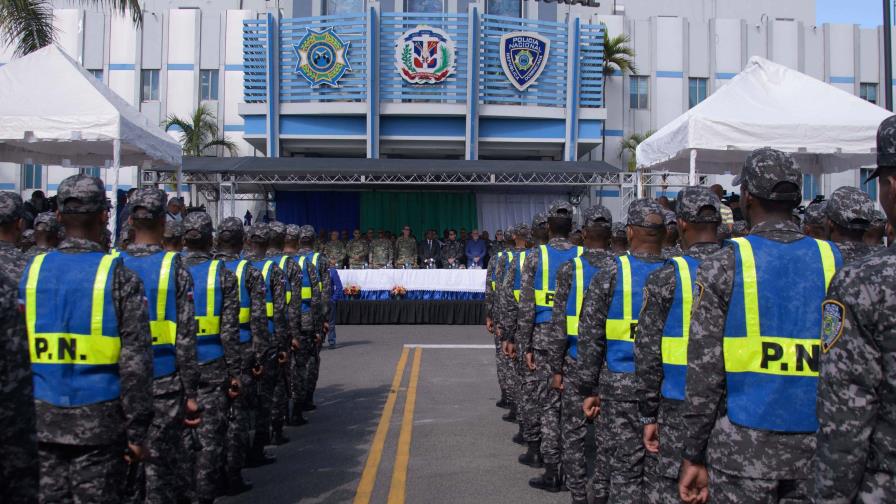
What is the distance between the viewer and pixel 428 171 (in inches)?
894

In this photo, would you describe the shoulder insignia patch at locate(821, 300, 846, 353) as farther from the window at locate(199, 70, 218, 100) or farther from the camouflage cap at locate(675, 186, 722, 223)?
the window at locate(199, 70, 218, 100)

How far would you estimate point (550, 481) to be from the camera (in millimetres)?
6730

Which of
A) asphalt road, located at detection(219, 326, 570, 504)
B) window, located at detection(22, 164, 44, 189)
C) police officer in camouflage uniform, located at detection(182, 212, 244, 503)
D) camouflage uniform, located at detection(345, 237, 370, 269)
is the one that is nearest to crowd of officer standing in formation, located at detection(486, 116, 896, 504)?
asphalt road, located at detection(219, 326, 570, 504)

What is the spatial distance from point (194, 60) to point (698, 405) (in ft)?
102

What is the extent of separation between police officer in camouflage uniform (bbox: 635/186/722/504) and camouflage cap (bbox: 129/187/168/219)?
3.10 meters

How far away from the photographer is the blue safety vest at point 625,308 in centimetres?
514

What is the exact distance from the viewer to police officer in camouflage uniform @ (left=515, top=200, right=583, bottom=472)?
7.29 meters

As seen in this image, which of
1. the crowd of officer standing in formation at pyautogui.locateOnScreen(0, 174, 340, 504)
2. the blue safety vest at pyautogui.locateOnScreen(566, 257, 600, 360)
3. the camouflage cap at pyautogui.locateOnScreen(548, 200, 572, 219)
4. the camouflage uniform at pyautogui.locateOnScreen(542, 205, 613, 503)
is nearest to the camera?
the crowd of officer standing in formation at pyautogui.locateOnScreen(0, 174, 340, 504)

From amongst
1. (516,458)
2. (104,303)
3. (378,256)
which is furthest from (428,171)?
(104,303)

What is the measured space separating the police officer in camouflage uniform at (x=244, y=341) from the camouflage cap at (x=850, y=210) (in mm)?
4580

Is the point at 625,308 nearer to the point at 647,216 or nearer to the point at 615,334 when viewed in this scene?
the point at 615,334

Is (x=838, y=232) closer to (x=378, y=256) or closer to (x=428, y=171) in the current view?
(x=428, y=171)

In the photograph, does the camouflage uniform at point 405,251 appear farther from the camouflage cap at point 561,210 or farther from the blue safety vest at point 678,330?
the blue safety vest at point 678,330

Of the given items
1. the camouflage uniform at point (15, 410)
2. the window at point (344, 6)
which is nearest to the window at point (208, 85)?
the window at point (344, 6)
